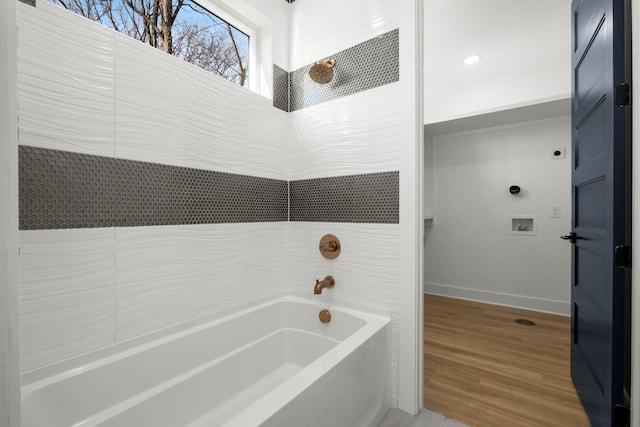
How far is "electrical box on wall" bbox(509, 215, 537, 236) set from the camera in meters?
3.08

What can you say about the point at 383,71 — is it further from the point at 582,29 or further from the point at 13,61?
the point at 13,61

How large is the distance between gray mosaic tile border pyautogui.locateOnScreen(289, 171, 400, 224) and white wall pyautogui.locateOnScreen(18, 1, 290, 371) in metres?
0.42

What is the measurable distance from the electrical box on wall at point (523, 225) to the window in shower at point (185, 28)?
2.96m

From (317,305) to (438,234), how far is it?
235cm

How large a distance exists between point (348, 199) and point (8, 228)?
148 centimetres

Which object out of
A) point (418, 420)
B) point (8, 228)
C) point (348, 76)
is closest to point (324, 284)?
point (418, 420)

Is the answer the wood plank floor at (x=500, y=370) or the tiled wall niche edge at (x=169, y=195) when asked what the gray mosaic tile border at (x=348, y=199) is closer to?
the tiled wall niche edge at (x=169, y=195)

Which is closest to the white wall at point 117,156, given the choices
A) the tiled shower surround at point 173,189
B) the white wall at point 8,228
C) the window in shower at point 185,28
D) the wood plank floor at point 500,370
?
the tiled shower surround at point 173,189

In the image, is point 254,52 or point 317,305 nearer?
point 317,305

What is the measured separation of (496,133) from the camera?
10.6ft

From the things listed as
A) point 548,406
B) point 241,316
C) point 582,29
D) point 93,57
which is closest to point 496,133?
point 582,29

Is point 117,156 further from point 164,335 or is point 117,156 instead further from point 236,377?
point 236,377

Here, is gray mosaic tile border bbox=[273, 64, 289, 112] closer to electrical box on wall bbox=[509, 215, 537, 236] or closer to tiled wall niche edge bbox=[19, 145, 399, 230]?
tiled wall niche edge bbox=[19, 145, 399, 230]

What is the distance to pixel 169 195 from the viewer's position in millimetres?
1381
